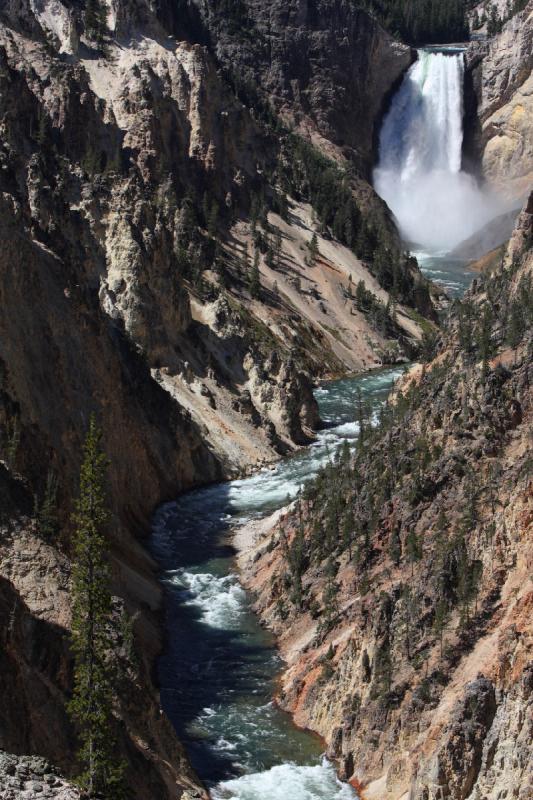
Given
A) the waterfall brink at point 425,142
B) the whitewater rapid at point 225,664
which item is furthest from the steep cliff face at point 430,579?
the waterfall brink at point 425,142

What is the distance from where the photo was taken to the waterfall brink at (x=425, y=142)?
5778 inches

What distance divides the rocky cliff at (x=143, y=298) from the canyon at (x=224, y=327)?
6.4 inches

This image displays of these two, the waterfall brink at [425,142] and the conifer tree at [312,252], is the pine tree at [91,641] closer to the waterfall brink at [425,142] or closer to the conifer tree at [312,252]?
the conifer tree at [312,252]

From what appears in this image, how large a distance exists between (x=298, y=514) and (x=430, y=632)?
47.1ft

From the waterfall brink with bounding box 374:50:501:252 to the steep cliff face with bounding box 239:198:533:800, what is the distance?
329ft

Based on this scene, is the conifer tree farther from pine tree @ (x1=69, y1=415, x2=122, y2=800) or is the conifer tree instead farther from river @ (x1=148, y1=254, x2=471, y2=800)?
pine tree @ (x1=69, y1=415, x2=122, y2=800)

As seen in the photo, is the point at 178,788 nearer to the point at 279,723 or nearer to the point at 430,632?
the point at 279,723

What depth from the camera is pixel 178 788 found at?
98.3ft

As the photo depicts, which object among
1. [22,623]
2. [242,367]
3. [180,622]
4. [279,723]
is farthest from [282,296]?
[22,623]

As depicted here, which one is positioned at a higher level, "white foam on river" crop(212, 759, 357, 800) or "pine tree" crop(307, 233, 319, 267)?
"pine tree" crop(307, 233, 319, 267)

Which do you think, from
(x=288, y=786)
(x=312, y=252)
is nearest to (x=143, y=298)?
(x=312, y=252)

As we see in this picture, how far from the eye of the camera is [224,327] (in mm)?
72000

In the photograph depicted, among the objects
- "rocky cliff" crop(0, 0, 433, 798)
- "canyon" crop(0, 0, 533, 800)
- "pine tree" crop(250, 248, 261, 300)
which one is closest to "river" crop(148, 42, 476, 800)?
"canyon" crop(0, 0, 533, 800)

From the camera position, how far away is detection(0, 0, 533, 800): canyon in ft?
97.8
